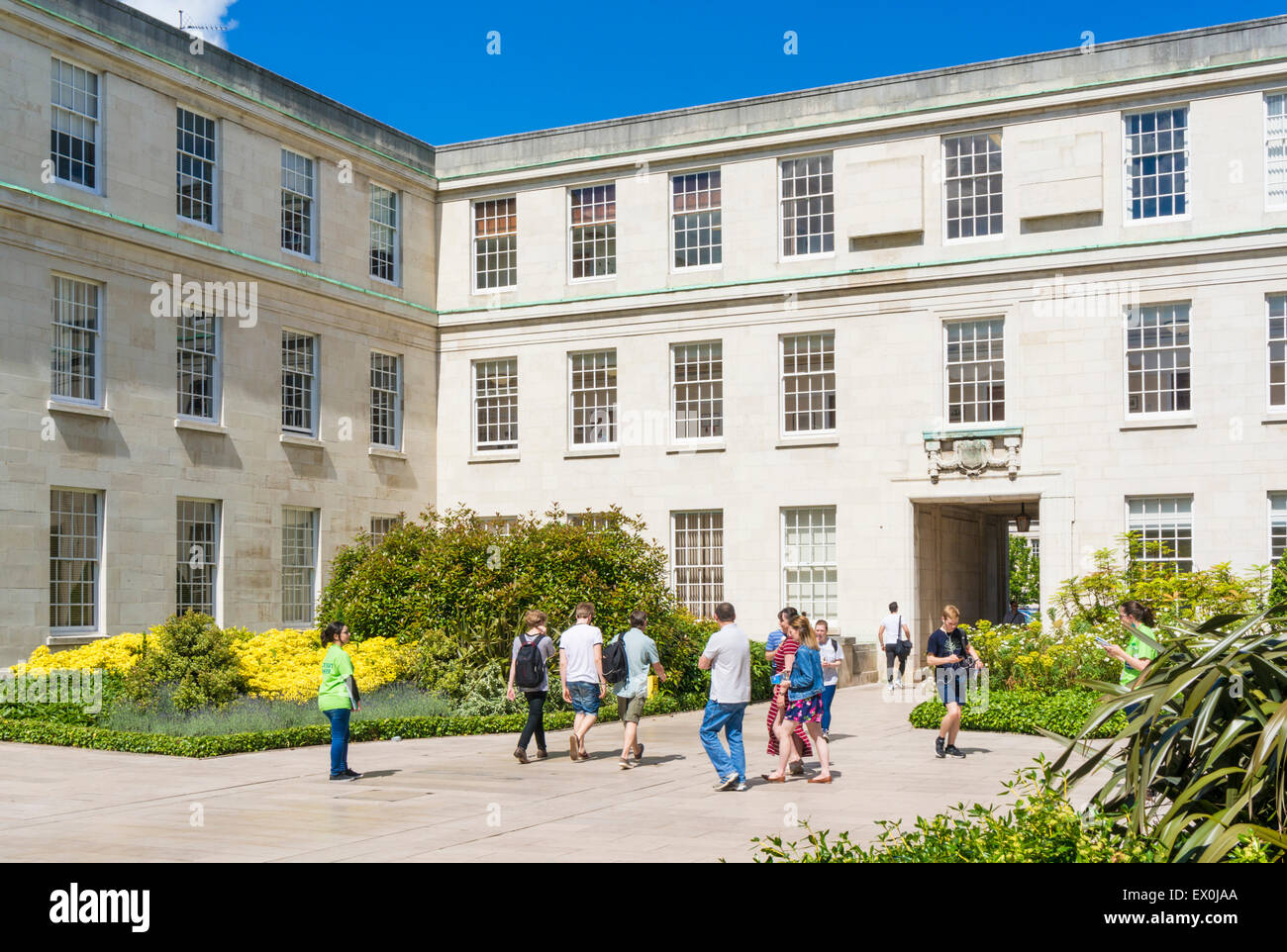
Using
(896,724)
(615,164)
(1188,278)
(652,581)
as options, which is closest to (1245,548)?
(1188,278)

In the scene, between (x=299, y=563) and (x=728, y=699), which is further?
(x=299, y=563)

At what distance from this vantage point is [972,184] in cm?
2942

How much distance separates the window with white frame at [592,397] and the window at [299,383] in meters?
6.42

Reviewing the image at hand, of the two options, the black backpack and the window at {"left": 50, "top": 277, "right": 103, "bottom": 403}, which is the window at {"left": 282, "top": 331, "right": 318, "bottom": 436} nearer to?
the window at {"left": 50, "top": 277, "right": 103, "bottom": 403}

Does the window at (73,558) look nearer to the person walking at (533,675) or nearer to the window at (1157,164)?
the person walking at (533,675)

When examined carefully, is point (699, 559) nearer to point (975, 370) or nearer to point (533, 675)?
point (975, 370)

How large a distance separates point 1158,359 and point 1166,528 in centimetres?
356

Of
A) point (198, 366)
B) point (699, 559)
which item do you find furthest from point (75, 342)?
point (699, 559)

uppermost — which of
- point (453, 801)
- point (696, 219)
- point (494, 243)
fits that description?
point (696, 219)

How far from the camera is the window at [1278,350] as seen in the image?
26.6 metres

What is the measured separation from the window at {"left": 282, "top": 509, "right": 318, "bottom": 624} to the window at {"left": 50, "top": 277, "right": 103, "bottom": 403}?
5.70 m

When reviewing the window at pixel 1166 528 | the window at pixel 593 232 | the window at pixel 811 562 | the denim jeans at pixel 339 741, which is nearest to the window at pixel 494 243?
the window at pixel 593 232

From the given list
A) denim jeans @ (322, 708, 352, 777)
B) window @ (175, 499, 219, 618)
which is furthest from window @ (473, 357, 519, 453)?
denim jeans @ (322, 708, 352, 777)

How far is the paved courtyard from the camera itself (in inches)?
399
